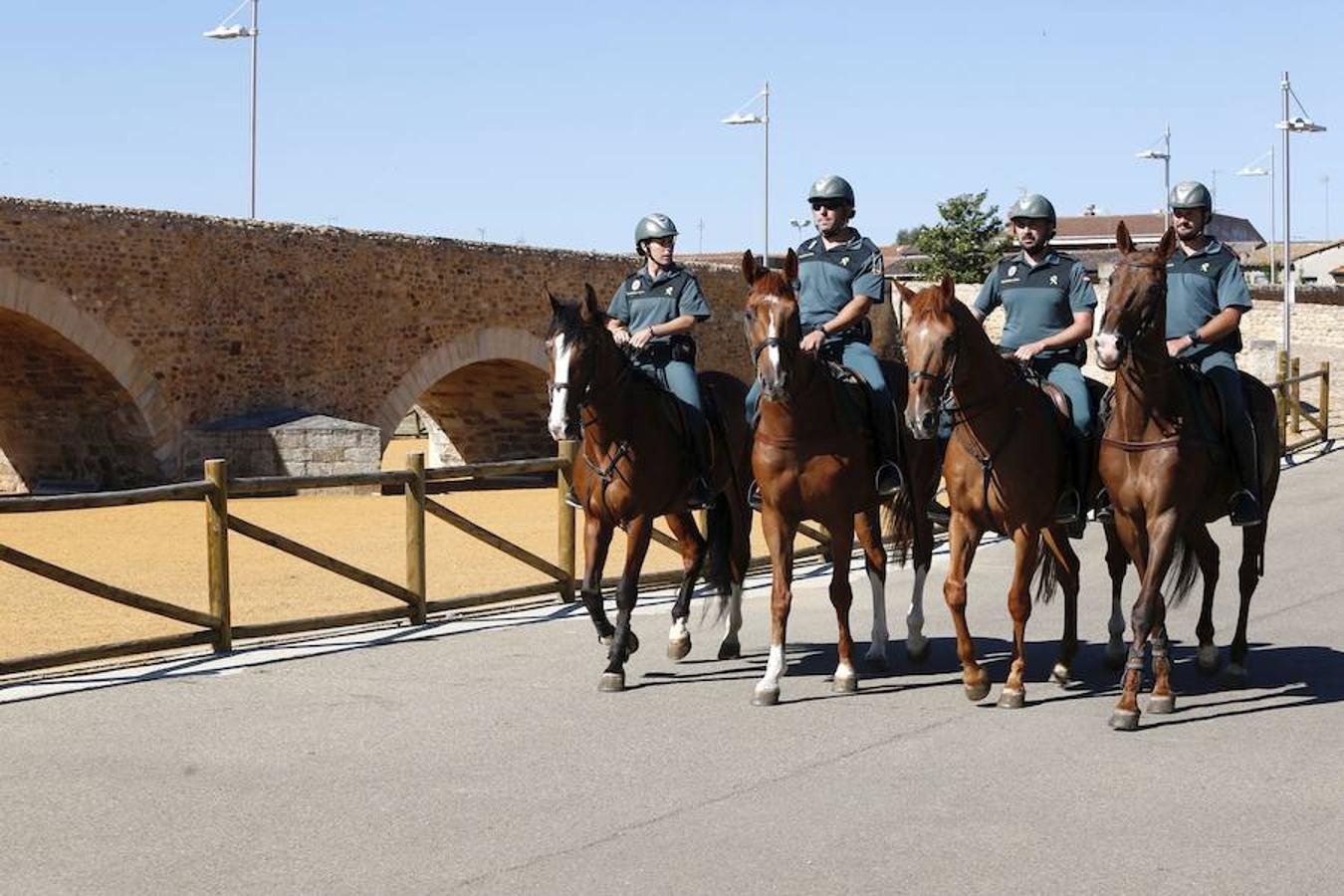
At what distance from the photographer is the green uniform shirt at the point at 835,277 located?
938 centimetres

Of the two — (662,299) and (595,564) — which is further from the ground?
(662,299)

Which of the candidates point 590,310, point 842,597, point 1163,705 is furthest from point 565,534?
point 1163,705

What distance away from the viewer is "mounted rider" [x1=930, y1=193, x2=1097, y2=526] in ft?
29.7

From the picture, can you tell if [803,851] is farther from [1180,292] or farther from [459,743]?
[1180,292]

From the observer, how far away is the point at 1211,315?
9.07 metres

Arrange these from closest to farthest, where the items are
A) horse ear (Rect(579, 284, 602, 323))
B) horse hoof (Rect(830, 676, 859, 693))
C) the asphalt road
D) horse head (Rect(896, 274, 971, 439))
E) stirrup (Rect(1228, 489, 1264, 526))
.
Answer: the asphalt road < horse head (Rect(896, 274, 971, 439)) < stirrup (Rect(1228, 489, 1264, 526)) < horse hoof (Rect(830, 676, 859, 693)) < horse ear (Rect(579, 284, 602, 323))

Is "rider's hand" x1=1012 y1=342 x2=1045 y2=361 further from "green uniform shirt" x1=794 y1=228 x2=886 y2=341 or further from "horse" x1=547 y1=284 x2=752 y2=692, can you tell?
"horse" x1=547 y1=284 x2=752 y2=692

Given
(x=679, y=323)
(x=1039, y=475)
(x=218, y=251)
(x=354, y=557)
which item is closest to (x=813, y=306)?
(x=679, y=323)

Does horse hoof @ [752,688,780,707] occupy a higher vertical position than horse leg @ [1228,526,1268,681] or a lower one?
lower

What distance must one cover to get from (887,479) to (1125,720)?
5.85 ft

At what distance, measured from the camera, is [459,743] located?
25.1 feet

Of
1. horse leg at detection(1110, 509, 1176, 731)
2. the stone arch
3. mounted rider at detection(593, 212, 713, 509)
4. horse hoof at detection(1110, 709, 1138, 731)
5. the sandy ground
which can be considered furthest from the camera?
the stone arch

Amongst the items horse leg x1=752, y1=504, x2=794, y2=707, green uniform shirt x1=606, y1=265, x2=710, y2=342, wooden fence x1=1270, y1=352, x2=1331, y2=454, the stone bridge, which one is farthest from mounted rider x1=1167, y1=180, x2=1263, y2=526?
the stone bridge

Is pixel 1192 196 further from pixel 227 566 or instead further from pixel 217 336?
pixel 217 336
